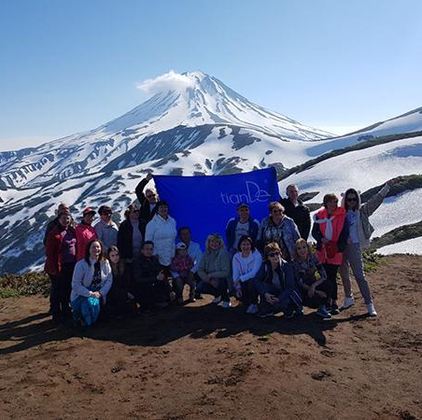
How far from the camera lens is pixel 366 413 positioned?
4918mm

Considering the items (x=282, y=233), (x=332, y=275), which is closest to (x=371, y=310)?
(x=332, y=275)

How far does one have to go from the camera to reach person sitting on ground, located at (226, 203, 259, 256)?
949 cm

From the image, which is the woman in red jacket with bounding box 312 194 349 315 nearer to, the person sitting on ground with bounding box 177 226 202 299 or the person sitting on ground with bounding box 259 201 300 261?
the person sitting on ground with bounding box 259 201 300 261

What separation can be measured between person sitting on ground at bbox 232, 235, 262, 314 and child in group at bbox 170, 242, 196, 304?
1.29m

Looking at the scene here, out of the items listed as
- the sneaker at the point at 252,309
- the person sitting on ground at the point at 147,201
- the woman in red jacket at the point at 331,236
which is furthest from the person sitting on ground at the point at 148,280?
the woman in red jacket at the point at 331,236

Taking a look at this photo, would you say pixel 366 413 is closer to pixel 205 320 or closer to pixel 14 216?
pixel 205 320

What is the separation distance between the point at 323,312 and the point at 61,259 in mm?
5246

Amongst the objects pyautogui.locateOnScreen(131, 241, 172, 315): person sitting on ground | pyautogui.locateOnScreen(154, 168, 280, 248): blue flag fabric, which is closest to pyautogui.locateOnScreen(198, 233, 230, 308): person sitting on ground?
pyautogui.locateOnScreen(131, 241, 172, 315): person sitting on ground

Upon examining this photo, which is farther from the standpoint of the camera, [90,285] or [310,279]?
[310,279]

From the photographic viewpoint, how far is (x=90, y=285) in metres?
8.40

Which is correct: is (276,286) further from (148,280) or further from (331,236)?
(148,280)

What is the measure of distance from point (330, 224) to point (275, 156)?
475ft

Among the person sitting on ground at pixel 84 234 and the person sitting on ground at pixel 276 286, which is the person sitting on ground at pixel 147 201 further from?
the person sitting on ground at pixel 276 286

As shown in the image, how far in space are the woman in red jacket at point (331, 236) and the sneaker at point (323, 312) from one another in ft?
0.94
